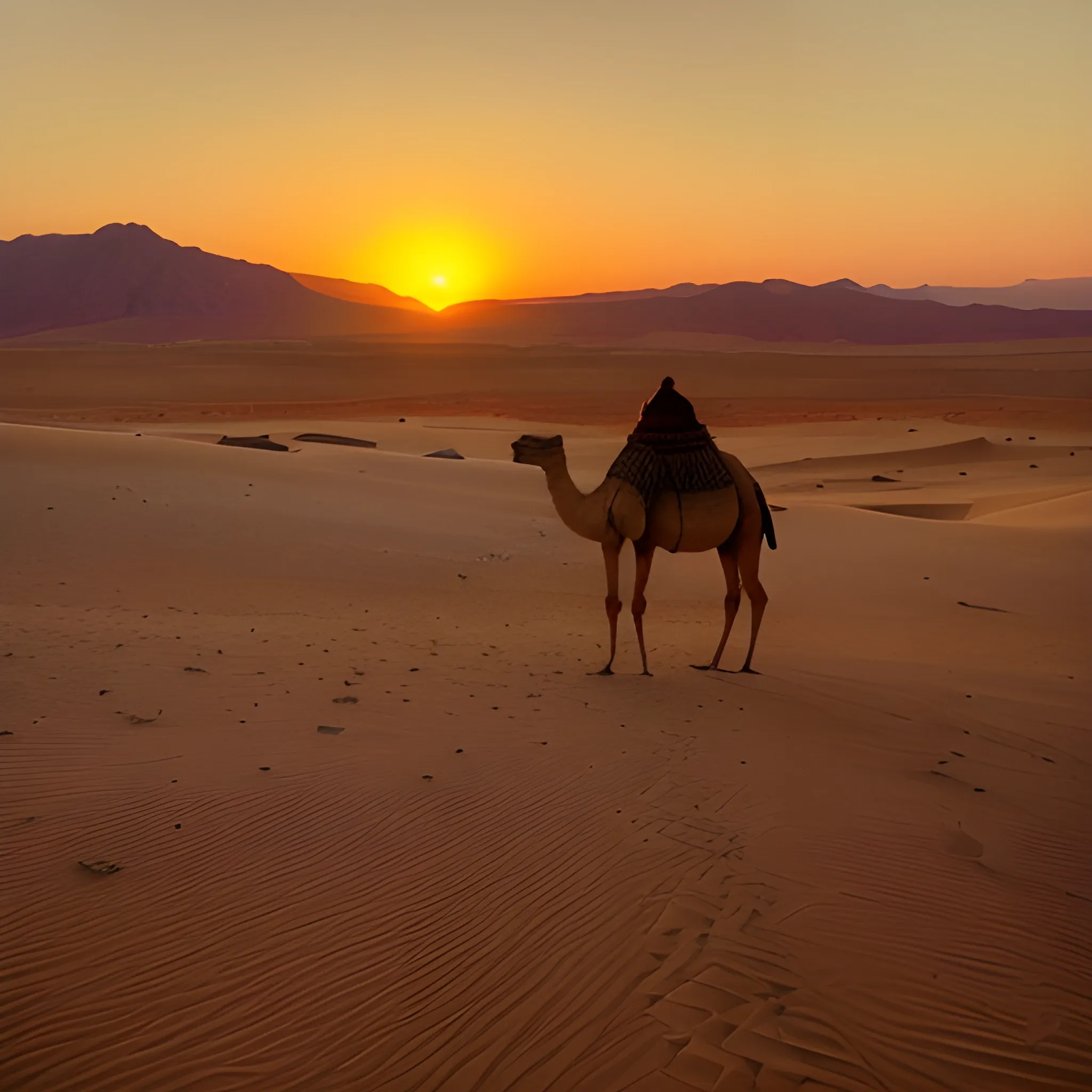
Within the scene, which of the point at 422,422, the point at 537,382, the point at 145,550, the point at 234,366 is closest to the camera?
the point at 145,550

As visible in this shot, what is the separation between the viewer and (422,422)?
134 feet

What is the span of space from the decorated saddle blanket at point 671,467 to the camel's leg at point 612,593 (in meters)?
0.53

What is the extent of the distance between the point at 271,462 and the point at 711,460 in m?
12.1

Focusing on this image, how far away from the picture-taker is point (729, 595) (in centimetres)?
899

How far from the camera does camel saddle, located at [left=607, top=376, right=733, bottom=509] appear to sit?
828 cm

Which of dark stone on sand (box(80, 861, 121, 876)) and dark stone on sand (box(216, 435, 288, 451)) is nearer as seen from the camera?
dark stone on sand (box(80, 861, 121, 876))

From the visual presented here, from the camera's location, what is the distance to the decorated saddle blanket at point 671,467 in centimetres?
828

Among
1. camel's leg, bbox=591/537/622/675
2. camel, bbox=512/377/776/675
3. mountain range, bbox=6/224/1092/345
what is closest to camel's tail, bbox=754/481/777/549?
camel, bbox=512/377/776/675

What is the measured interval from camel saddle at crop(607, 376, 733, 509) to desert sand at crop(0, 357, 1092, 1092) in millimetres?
1770

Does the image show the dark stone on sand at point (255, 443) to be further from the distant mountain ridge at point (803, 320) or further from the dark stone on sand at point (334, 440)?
the distant mountain ridge at point (803, 320)

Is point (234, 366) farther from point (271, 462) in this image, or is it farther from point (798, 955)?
point (798, 955)

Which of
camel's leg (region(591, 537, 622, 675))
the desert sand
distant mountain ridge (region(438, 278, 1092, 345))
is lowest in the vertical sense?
the desert sand

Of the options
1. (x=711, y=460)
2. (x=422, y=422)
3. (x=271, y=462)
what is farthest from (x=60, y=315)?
(x=711, y=460)

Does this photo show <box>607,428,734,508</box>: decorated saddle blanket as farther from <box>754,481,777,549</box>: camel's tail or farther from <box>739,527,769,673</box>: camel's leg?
<box>739,527,769,673</box>: camel's leg
